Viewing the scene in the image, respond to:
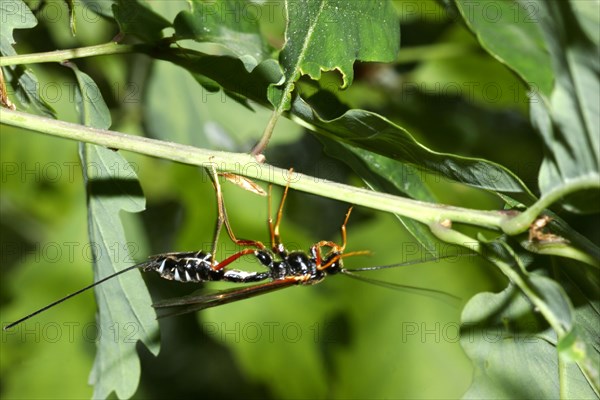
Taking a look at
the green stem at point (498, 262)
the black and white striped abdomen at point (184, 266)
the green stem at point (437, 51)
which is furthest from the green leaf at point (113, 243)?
the green stem at point (437, 51)

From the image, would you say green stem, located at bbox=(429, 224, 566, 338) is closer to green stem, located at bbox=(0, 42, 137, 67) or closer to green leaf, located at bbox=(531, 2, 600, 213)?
green leaf, located at bbox=(531, 2, 600, 213)

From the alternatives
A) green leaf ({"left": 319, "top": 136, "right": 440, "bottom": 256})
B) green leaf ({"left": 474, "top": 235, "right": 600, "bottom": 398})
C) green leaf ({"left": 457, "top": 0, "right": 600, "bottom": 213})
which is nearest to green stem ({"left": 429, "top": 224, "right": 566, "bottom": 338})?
green leaf ({"left": 474, "top": 235, "right": 600, "bottom": 398})

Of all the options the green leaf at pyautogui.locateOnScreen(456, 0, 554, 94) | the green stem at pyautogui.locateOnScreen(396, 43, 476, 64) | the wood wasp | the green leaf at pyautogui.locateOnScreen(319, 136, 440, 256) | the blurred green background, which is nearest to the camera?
the green leaf at pyautogui.locateOnScreen(456, 0, 554, 94)

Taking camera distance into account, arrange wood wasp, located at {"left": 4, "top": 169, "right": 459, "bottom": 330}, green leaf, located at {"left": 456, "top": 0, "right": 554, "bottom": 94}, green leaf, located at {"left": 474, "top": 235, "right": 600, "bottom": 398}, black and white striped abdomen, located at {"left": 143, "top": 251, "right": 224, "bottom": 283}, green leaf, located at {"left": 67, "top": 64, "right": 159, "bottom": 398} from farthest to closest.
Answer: black and white striped abdomen, located at {"left": 143, "top": 251, "right": 224, "bottom": 283}
wood wasp, located at {"left": 4, "top": 169, "right": 459, "bottom": 330}
green leaf, located at {"left": 67, "top": 64, "right": 159, "bottom": 398}
green leaf, located at {"left": 474, "top": 235, "right": 600, "bottom": 398}
green leaf, located at {"left": 456, "top": 0, "right": 554, "bottom": 94}

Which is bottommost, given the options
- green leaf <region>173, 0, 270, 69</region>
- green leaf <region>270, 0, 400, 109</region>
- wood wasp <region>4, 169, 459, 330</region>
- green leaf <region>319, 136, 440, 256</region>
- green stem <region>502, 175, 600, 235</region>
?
wood wasp <region>4, 169, 459, 330</region>

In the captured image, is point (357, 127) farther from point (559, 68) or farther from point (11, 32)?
point (11, 32)

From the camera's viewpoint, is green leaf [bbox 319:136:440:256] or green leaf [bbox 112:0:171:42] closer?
green leaf [bbox 112:0:171:42]
